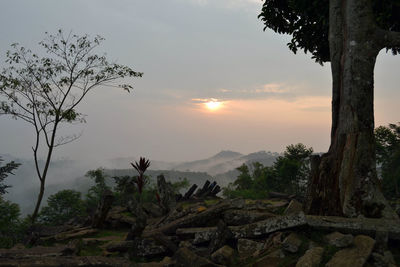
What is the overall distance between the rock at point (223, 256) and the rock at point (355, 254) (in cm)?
207

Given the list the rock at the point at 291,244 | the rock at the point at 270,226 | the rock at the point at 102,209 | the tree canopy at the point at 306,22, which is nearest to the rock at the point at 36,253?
the rock at the point at 270,226

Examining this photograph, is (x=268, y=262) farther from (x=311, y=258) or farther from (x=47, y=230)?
(x=47, y=230)

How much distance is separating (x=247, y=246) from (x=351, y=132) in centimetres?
465

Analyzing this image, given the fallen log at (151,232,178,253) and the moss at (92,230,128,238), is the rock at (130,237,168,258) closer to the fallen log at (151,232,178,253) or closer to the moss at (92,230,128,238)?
the fallen log at (151,232,178,253)

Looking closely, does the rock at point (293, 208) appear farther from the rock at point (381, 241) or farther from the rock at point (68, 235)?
the rock at point (68, 235)

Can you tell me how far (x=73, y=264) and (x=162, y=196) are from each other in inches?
374

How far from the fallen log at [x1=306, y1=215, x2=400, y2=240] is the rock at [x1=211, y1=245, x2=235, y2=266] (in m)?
1.86

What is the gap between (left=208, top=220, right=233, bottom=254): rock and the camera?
667 centimetres

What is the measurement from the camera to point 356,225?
19.8 ft

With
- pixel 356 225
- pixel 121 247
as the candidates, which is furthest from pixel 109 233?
pixel 356 225

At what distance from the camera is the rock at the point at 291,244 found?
559 cm

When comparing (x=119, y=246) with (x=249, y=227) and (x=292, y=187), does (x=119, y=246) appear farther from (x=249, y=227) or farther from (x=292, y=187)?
(x=292, y=187)

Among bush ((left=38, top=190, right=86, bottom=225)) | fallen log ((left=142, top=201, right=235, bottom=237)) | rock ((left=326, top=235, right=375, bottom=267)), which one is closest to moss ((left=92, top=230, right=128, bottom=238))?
fallen log ((left=142, top=201, right=235, bottom=237))

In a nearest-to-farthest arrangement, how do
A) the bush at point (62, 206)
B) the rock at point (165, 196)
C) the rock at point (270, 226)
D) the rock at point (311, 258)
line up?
the rock at point (311, 258)
the rock at point (270, 226)
the rock at point (165, 196)
the bush at point (62, 206)
